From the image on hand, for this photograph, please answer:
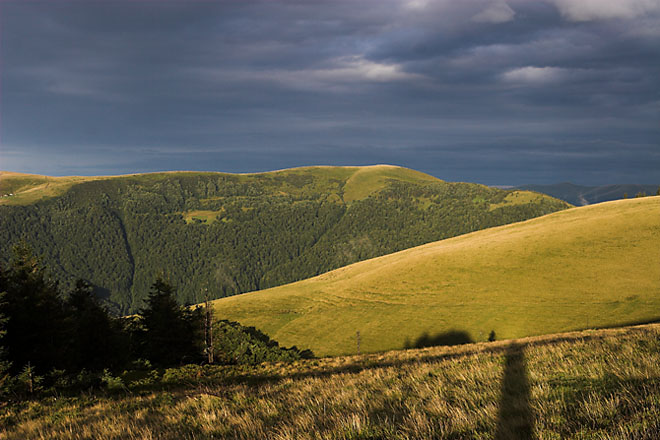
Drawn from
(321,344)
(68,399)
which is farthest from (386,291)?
(68,399)

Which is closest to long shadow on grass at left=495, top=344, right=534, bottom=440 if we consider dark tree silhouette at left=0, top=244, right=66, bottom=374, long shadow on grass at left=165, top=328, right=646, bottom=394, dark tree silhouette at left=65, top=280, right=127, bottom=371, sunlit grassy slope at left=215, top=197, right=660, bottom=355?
long shadow on grass at left=165, top=328, right=646, bottom=394

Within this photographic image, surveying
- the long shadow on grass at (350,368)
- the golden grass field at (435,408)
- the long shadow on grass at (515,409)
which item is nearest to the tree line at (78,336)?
the long shadow on grass at (350,368)

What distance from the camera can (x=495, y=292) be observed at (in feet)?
265

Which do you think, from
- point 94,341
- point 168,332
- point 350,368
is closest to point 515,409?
point 350,368

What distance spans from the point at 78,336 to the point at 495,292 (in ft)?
255

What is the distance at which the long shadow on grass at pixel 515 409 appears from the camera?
4262mm

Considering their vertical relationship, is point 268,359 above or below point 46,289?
below

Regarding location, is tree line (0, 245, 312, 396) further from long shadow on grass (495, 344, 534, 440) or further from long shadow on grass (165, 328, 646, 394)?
→ long shadow on grass (495, 344, 534, 440)

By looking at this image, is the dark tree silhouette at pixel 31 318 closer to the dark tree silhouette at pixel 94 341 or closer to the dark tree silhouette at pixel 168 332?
the dark tree silhouette at pixel 94 341

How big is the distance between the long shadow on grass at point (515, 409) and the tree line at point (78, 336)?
686 inches

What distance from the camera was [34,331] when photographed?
2841 centimetres

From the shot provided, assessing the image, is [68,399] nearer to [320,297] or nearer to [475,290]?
[475,290]

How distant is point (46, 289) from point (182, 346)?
13548 mm

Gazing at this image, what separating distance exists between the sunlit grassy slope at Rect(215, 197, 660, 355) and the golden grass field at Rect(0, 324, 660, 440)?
63179 millimetres
